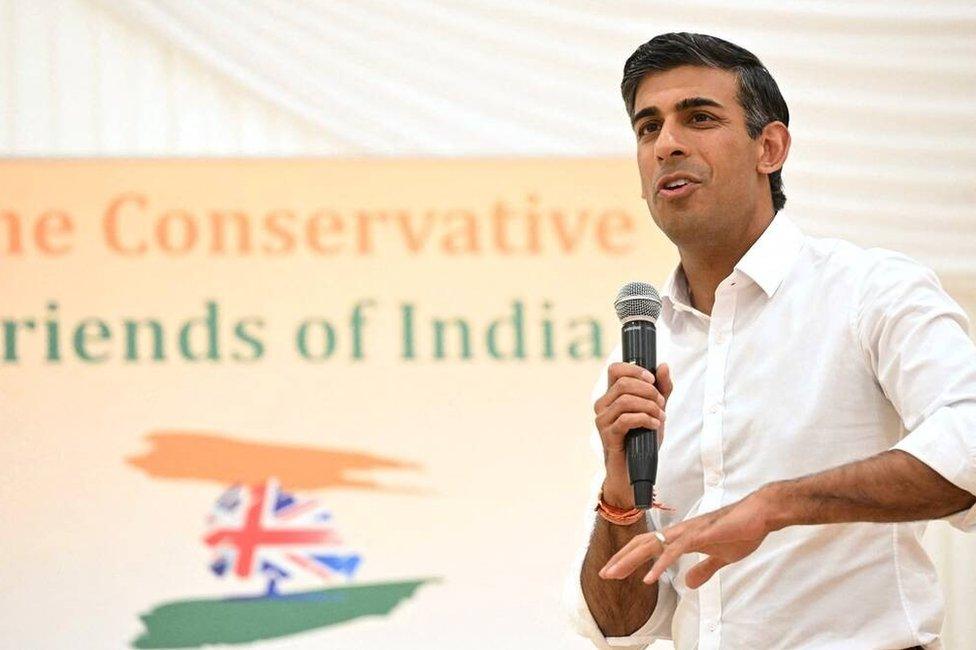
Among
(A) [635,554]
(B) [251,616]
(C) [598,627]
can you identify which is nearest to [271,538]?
(B) [251,616]

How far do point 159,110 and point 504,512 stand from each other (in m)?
1.42

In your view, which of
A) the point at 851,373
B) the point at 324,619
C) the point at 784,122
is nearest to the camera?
the point at 851,373

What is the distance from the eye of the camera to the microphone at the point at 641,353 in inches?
67.9

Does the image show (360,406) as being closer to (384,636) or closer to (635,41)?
(384,636)

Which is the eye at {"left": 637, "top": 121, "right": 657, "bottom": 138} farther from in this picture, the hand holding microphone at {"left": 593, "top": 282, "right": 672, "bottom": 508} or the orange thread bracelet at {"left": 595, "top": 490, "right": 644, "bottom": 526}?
the orange thread bracelet at {"left": 595, "top": 490, "right": 644, "bottom": 526}

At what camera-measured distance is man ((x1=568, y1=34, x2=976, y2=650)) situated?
162 centimetres

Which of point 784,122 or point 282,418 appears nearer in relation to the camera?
point 784,122

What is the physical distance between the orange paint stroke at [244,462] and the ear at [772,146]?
1741 millimetres

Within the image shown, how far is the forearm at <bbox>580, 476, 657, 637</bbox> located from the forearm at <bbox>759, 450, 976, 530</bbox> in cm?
39

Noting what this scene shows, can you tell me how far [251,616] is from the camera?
3.46 meters

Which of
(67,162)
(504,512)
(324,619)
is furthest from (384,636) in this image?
(67,162)

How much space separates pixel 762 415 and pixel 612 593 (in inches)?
14.1

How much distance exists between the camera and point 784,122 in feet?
7.02

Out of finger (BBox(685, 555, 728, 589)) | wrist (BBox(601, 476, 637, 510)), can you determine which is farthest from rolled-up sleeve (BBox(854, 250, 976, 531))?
wrist (BBox(601, 476, 637, 510))
